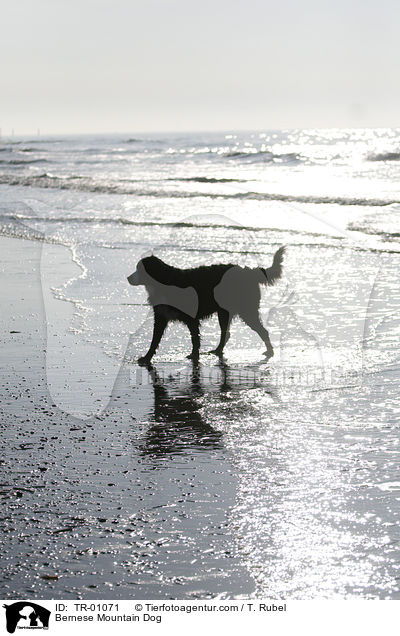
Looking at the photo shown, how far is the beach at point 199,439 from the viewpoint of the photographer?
142 inches

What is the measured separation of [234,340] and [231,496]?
410cm

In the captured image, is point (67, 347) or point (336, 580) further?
point (67, 347)

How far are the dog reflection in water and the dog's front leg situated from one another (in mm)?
679

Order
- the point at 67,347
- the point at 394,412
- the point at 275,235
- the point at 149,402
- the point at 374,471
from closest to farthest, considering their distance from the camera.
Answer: the point at 374,471 → the point at 394,412 → the point at 149,402 → the point at 67,347 → the point at 275,235

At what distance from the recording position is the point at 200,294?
26.0 ft

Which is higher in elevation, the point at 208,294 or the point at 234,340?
the point at 208,294

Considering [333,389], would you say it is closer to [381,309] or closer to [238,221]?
[381,309]

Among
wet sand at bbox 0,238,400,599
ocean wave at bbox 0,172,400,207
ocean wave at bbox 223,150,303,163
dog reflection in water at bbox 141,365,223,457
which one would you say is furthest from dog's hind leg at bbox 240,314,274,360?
ocean wave at bbox 223,150,303,163

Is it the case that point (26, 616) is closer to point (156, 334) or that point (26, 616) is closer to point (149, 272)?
point (156, 334)

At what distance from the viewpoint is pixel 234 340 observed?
27.4 ft

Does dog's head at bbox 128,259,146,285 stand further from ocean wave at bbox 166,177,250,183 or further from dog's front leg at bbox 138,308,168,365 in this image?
ocean wave at bbox 166,177,250,183

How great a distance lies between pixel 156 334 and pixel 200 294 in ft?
2.04

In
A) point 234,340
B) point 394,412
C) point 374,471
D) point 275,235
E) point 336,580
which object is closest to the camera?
point 336,580

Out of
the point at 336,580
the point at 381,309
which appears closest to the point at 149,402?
the point at 336,580
